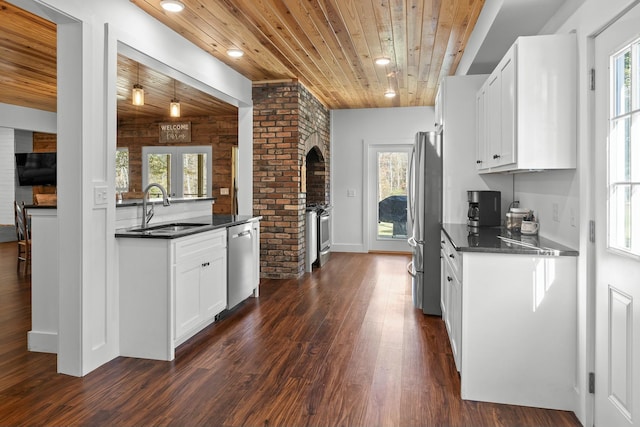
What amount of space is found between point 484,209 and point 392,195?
4385 millimetres

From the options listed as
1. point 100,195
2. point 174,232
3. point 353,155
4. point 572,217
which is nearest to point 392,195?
point 353,155

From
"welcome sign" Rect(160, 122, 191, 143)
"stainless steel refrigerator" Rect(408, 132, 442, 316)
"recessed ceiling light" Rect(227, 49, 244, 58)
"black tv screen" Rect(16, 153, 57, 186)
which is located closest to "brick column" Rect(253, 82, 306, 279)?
"recessed ceiling light" Rect(227, 49, 244, 58)

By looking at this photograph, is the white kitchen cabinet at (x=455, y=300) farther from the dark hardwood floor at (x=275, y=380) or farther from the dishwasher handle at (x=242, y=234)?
the dishwasher handle at (x=242, y=234)

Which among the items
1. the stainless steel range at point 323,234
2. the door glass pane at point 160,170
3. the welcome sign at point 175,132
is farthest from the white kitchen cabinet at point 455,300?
the door glass pane at point 160,170

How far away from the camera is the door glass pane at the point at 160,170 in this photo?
8445 millimetres

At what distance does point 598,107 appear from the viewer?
6.95ft

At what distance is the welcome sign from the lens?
830cm

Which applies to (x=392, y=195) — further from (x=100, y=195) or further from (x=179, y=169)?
(x=100, y=195)

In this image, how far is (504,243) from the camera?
8.63 feet

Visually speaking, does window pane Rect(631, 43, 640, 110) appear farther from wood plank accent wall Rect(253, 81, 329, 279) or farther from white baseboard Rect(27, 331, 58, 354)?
wood plank accent wall Rect(253, 81, 329, 279)

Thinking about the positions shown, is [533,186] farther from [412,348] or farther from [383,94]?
[383,94]

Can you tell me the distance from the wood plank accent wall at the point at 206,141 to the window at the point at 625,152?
22.5 feet

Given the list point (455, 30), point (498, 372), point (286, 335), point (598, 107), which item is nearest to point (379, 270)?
point (286, 335)

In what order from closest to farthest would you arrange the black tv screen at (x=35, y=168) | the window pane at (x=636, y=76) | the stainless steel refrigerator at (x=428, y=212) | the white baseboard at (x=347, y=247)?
the window pane at (x=636, y=76)
the stainless steel refrigerator at (x=428, y=212)
the white baseboard at (x=347, y=247)
the black tv screen at (x=35, y=168)
